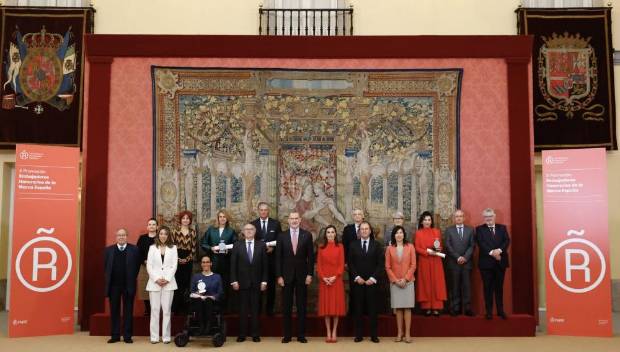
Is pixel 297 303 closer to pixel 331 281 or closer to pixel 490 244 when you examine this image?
pixel 331 281

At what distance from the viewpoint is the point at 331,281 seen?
7.27 meters

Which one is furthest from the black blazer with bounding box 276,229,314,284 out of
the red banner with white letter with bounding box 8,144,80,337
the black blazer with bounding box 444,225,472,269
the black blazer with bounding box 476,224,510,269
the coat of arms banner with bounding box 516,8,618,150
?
the coat of arms banner with bounding box 516,8,618,150

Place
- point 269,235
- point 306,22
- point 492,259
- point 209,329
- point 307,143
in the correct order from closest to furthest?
point 209,329, point 492,259, point 269,235, point 307,143, point 306,22

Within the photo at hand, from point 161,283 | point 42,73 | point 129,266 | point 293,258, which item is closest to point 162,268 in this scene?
point 161,283

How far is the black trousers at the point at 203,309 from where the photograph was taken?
7.10 meters

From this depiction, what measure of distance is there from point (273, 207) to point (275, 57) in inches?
75.4

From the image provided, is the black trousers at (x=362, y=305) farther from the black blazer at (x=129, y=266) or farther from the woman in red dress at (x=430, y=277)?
the black blazer at (x=129, y=266)

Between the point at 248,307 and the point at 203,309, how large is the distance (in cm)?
55

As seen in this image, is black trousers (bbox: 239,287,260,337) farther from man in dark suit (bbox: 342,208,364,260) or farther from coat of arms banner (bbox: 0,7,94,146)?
coat of arms banner (bbox: 0,7,94,146)

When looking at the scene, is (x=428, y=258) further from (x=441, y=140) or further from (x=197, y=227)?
(x=197, y=227)

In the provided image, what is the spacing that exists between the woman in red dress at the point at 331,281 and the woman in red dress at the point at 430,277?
102 centimetres

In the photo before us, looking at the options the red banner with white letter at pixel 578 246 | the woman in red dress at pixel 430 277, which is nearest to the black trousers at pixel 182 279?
the woman in red dress at pixel 430 277

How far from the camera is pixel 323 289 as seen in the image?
7.32 meters

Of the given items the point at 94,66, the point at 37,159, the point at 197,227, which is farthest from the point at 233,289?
the point at 94,66
